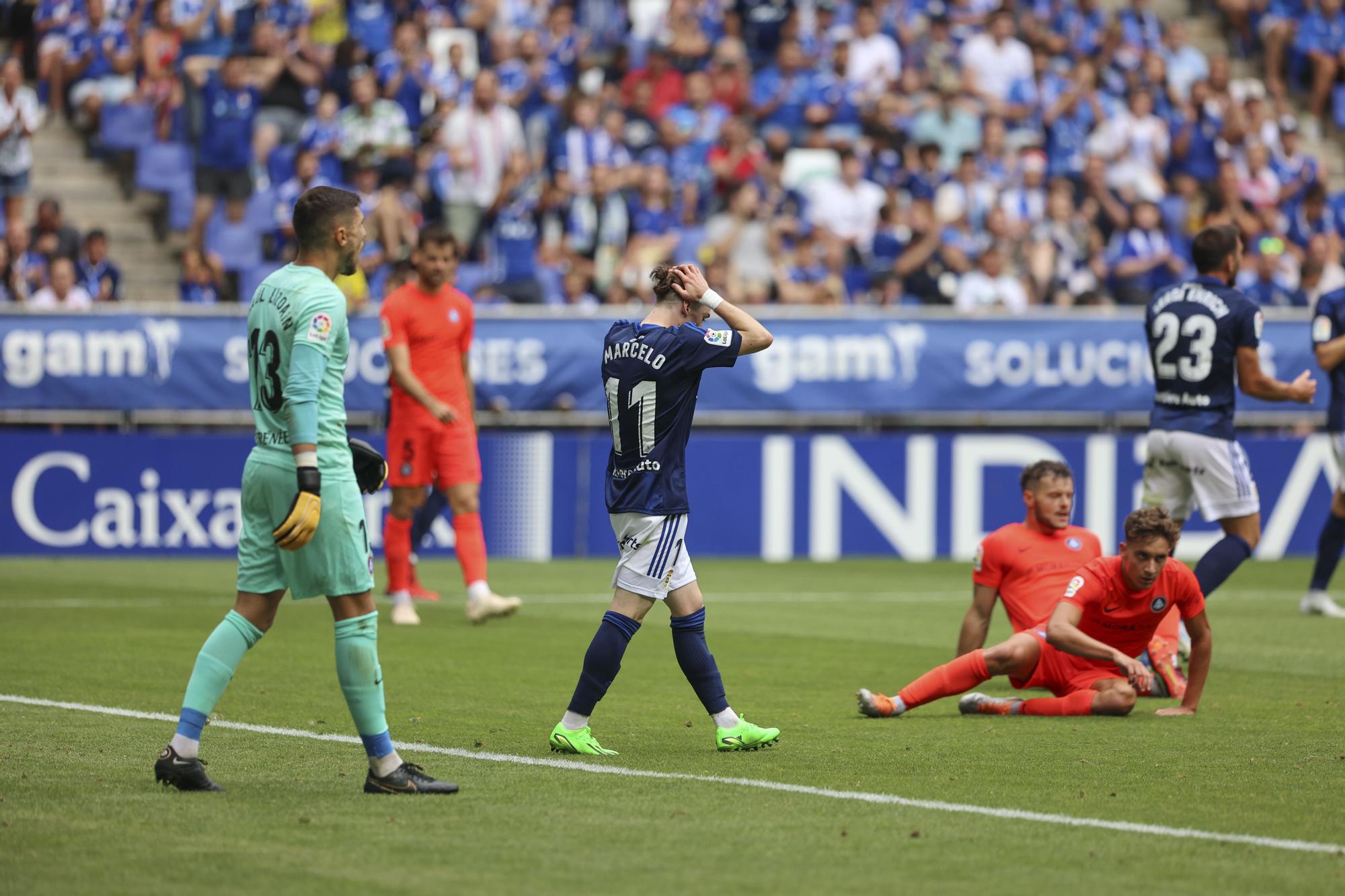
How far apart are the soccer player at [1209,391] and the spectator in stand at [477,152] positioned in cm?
1084

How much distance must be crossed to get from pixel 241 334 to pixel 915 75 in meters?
9.68

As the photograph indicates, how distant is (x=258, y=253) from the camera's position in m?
20.1

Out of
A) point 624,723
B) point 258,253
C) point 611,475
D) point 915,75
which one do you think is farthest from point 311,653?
point 915,75

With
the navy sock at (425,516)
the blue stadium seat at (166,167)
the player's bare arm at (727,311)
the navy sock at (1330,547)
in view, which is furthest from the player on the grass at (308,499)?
the blue stadium seat at (166,167)

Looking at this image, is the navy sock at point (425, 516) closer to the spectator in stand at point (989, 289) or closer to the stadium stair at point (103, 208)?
the stadium stair at point (103, 208)

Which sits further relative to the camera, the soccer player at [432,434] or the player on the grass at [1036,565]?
the soccer player at [432,434]

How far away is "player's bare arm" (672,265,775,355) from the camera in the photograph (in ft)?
24.5

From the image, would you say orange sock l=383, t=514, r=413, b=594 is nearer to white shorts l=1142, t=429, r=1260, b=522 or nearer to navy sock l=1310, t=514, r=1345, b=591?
white shorts l=1142, t=429, r=1260, b=522

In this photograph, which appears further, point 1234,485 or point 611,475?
point 1234,485

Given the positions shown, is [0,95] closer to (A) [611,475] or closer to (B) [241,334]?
(B) [241,334]

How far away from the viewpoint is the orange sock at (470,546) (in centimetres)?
1242

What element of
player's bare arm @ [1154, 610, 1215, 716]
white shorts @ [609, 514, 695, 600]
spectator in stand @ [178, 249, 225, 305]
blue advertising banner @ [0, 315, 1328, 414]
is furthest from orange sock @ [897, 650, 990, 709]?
spectator in stand @ [178, 249, 225, 305]

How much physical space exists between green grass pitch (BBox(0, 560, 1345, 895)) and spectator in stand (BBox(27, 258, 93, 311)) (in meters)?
6.59

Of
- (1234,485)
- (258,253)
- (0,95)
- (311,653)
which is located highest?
(0,95)
